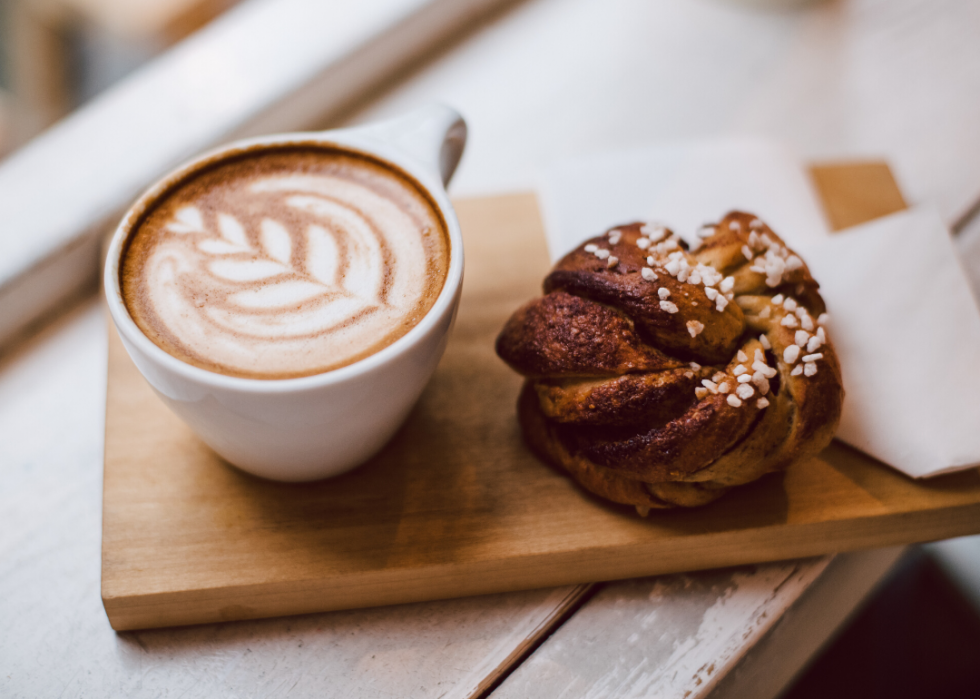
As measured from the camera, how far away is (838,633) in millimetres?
1328

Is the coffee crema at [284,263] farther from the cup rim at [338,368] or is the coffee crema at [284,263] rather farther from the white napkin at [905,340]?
the white napkin at [905,340]

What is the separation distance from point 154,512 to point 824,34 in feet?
5.33

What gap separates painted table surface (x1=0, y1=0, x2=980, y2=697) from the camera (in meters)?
0.77

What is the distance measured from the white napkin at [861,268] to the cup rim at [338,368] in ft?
0.96

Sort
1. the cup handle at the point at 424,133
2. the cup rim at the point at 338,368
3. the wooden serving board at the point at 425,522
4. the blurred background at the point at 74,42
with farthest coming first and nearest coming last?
the blurred background at the point at 74,42 < the cup handle at the point at 424,133 < the wooden serving board at the point at 425,522 < the cup rim at the point at 338,368

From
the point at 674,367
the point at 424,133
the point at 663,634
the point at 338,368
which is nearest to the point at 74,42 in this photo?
the point at 424,133

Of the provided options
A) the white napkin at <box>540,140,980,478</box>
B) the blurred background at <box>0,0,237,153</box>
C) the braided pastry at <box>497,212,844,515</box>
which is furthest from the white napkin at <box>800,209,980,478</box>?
the blurred background at <box>0,0,237,153</box>

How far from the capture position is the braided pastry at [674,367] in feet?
2.38

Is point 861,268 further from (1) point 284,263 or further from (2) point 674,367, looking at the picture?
(1) point 284,263

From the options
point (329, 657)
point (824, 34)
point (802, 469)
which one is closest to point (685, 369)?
point (802, 469)

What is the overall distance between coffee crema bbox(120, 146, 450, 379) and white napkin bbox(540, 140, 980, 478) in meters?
0.32

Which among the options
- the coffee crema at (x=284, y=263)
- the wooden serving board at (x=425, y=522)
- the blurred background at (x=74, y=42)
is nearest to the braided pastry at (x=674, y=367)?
the wooden serving board at (x=425, y=522)

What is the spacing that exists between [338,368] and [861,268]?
706 mm

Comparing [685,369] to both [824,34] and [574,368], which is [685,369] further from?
[824,34]
